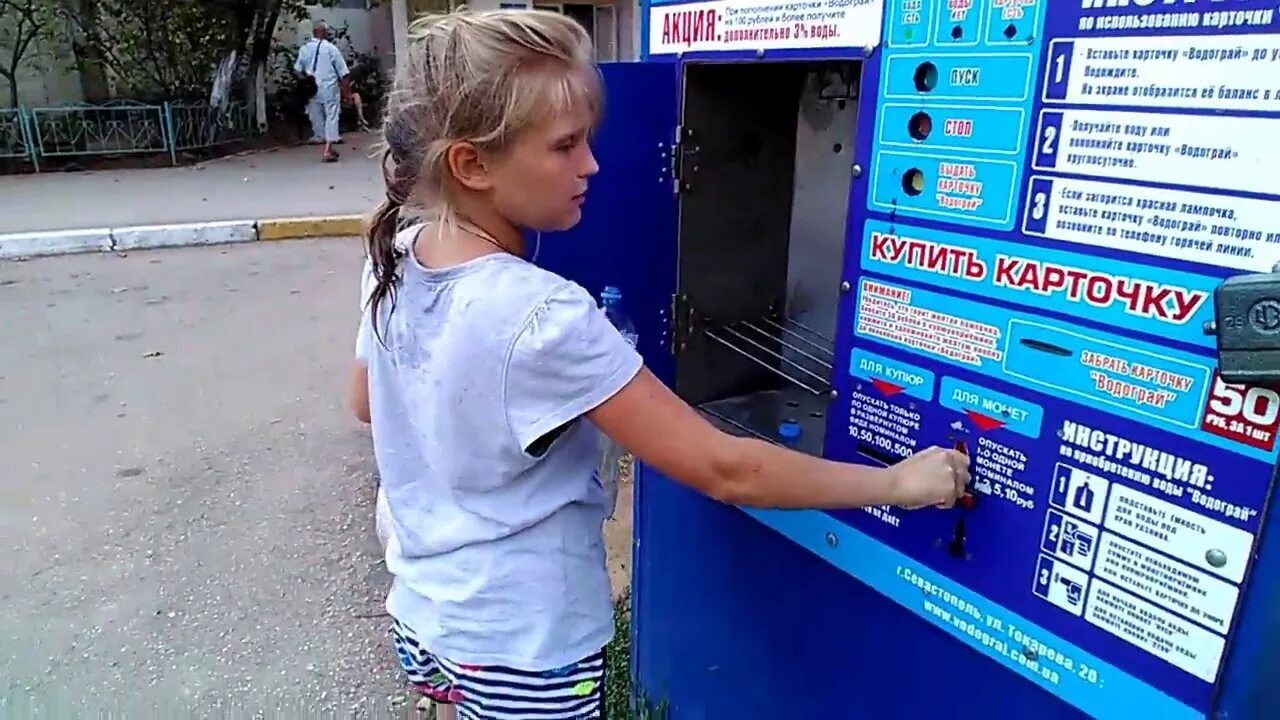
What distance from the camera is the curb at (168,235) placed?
22.0 feet

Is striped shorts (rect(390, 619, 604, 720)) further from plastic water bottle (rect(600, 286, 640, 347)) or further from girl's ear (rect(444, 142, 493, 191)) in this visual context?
girl's ear (rect(444, 142, 493, 191))

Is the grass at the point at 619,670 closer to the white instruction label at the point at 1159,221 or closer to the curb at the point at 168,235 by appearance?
the white instruction label at the point at 1159,221

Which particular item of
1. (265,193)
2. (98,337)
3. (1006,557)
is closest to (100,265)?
(98,337)

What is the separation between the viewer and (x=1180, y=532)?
3.26ft

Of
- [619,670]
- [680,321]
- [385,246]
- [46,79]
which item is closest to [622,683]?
[619,670]

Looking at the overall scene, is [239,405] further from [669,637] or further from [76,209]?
[76,209]

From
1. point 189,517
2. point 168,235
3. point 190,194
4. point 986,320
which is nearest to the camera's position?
point 986,320

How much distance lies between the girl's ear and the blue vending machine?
16.9 inches

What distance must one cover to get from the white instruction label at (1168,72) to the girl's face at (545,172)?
0.50 metres

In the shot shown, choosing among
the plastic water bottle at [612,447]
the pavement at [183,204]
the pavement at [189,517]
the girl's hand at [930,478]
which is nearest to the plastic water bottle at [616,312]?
the plastic water bottle at [612,447]

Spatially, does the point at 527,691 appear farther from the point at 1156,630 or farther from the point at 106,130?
the point at 106,130

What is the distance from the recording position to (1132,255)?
970mm

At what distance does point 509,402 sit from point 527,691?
0.42 meters

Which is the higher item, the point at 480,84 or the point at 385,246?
the point at 480,84
